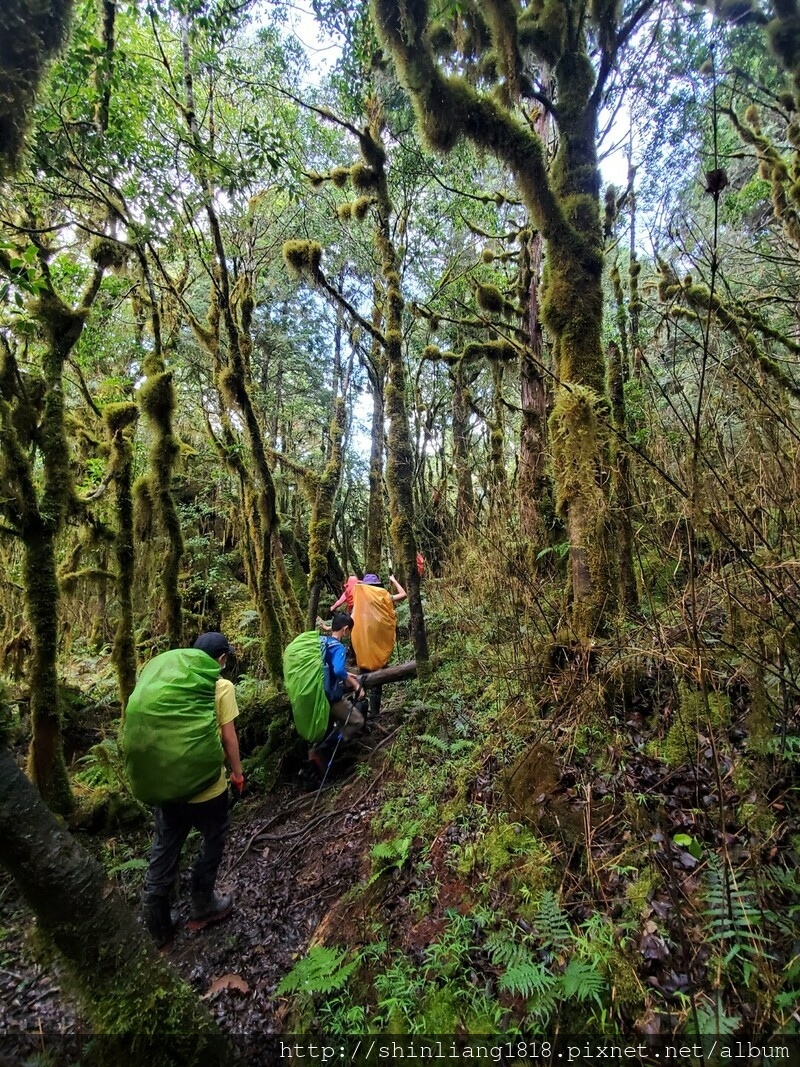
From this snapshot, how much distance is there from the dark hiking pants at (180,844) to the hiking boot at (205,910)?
0.05m

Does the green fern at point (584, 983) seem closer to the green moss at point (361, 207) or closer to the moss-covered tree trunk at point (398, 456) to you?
the moss-covered tree trunk at point (398, 456)

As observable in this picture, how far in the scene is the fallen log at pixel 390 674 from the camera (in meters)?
7.48

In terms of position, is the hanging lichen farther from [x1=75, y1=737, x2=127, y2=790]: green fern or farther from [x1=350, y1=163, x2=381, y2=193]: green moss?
[x1=75, y1=737, x2=127, y2=790]: green fern

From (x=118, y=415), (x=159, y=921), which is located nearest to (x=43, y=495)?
(x=118, y=415)

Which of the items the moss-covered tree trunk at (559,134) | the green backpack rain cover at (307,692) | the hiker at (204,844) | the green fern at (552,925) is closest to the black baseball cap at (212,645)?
the hiker at (204,844)

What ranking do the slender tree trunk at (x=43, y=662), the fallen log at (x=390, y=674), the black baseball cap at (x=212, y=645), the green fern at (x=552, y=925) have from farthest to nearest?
1. the fallen log at (x=390, y=674)
2. the slender tree trunk at (x=43, y=662)
3. the black baseball cap at (x=212, y=645)
4. the green fern at (x=552, y=925)

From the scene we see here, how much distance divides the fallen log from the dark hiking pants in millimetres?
3356

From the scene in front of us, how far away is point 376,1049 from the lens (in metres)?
2.64

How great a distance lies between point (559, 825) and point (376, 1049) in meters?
1.65

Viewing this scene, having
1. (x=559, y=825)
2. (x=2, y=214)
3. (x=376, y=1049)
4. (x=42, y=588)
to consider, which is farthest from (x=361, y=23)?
(x=376, y=1049)

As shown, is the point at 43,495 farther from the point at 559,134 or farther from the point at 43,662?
the point at 559,134

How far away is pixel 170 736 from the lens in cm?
387

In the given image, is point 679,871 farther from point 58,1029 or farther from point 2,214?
point 2,214

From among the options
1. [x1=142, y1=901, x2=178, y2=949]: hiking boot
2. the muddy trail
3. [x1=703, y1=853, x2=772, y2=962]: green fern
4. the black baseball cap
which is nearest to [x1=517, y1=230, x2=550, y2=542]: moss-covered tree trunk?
the muddy trail
